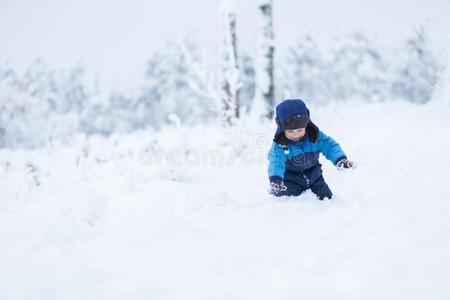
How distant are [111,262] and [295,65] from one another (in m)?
35.6

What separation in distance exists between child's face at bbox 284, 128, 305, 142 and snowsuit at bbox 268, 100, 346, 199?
1.7 inches

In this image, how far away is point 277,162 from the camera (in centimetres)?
398

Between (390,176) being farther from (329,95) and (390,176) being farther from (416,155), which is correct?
(329,95)

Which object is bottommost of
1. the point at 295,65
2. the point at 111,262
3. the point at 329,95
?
the point at 111,262

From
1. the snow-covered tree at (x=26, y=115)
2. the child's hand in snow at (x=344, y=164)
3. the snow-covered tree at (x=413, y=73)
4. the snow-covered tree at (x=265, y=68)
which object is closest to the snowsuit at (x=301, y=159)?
the child's hand in snow at (x=344, y=164)

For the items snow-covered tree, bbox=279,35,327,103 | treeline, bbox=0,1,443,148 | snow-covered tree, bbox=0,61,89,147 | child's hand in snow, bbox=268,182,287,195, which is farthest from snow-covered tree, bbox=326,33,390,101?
child's hand in snow, bbox=268,182,287,195

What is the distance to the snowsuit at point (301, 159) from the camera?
13.0 ft

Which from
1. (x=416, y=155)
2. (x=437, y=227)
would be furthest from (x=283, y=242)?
(x=416, y=155)

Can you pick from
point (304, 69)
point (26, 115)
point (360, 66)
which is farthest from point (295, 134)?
point (304, 69)

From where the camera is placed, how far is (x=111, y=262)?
247 centimetres

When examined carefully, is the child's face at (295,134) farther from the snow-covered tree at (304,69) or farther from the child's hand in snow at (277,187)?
the snow-covered tree at (304,69)

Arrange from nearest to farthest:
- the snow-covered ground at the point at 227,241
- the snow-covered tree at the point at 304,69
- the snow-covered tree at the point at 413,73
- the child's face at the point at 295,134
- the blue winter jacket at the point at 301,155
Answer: the snow-covered ground at the point at 227,241 < the child's face at the point at 295,134 < the blue winter jacket at the point at 301,155 < the snow-covered tree at the point at 413,73 < the snow-covered tree at the point at 304,69

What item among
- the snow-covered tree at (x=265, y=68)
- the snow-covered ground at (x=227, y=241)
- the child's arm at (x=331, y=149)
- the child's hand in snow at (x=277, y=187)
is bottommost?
the snow-covered ground at (x=227, y=241)

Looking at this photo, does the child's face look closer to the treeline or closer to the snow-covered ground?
the snow-covered ground
